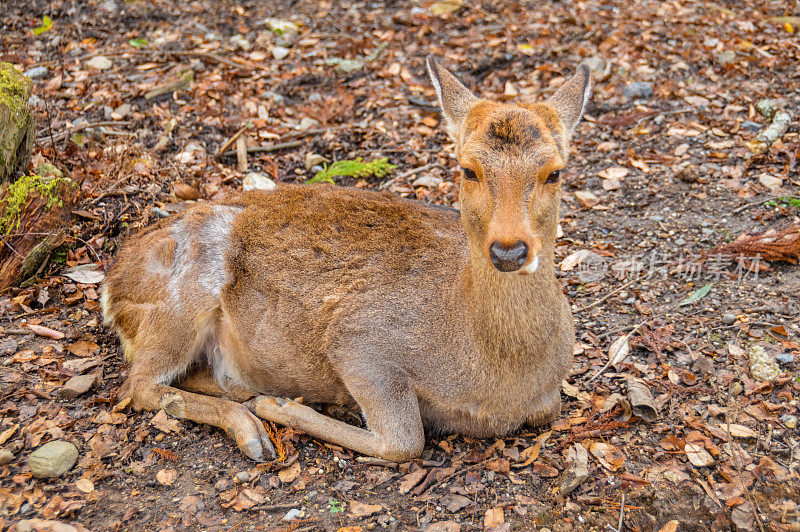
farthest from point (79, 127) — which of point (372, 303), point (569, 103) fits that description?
point (569, 103)

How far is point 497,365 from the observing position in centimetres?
489

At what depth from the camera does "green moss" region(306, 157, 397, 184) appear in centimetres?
786

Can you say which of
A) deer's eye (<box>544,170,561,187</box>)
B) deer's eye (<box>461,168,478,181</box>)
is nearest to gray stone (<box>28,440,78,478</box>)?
deer's eye (<box>461,168,478,181</box>)

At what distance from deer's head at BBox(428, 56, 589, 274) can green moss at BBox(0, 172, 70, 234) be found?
155 inches

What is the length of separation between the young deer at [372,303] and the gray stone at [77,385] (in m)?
0.31

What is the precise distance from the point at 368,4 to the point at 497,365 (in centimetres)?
832

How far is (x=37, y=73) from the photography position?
928cm

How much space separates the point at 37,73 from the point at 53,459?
633cm

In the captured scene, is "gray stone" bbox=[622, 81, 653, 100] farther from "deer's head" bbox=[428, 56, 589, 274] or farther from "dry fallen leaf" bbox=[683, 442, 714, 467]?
"dry fallen leaf" bbox=[683, 442, 714, 467]

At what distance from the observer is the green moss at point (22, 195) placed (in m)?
6.31

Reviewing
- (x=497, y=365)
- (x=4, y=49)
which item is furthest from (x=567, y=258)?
(x=4, y=49)

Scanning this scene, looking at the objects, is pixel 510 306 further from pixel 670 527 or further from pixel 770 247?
pixel 770 247

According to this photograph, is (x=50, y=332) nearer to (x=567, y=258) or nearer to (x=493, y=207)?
(x=493, y=207)

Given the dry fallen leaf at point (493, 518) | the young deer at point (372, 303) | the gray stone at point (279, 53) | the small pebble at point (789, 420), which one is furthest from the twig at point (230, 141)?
the small pebble at point (789, 420)
